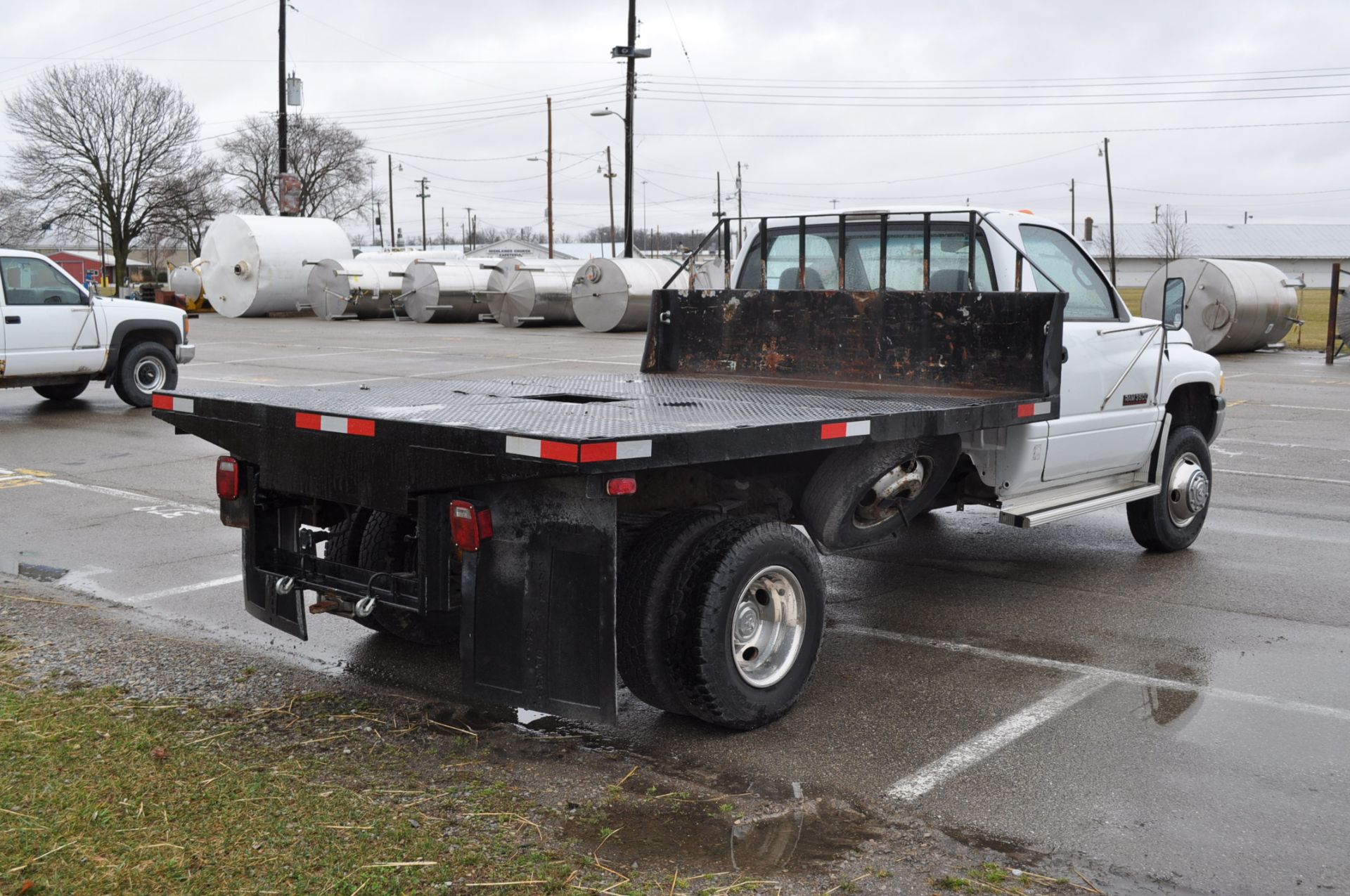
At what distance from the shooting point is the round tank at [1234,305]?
26.0 m

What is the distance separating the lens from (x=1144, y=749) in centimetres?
477

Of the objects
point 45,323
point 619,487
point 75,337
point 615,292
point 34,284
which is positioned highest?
point 615,292

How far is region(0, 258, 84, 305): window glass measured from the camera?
14258 millimetres

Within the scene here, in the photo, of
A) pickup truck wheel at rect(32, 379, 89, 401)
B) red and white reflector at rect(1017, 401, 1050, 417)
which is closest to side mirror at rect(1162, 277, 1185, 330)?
red and white reflector at rect(1017, 401, 1050, 417)

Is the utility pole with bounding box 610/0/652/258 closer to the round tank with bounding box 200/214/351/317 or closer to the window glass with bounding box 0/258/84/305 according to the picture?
the round tank with bounding box 200/214/351/317

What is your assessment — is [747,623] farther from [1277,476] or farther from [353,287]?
[353,287]

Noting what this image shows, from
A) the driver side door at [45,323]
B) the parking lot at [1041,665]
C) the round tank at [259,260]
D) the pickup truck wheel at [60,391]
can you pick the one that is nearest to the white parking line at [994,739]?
the parking lot at [1041,665]

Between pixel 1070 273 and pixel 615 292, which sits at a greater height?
pixel 615 292

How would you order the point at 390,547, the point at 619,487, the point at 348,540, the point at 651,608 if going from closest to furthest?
the point at 619,487 < the point at 651,608 < the point at 390,547 < the point at 348,540

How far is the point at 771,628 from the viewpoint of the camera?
5.01m

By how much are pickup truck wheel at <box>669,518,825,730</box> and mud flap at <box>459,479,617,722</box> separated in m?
0.40

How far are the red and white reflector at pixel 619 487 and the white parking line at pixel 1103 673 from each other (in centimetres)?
251

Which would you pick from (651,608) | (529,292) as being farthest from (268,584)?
(529,292)

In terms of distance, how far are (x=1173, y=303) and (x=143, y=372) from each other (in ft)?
42.2
